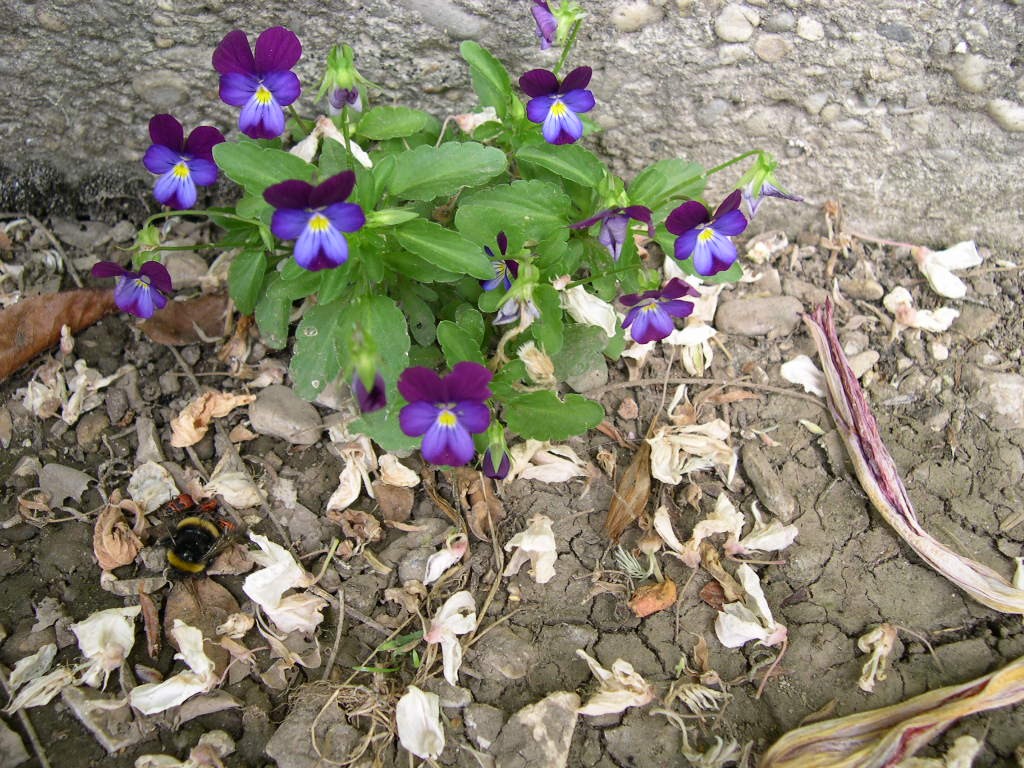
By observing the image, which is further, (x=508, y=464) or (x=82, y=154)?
(x=82, y=154)

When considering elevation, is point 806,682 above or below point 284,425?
below

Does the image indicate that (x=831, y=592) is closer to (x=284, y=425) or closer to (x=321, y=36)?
(x=284, y=425)

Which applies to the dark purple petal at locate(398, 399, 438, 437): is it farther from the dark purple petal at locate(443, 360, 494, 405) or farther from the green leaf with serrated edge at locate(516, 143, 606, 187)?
the green leaf with serrated edge at locate(516, 143, 606, 187)

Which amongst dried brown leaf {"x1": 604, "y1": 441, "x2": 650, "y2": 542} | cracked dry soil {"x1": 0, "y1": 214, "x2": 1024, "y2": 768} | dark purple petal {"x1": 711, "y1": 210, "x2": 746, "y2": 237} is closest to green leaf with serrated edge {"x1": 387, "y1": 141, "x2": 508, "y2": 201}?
dark purple petal {"x1": 711, "y1": 210, "x2": 746, "y2": 237}

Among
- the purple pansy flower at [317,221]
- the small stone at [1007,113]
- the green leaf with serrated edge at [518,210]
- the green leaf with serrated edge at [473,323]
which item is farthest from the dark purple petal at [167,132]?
the small stone at [1007,113]

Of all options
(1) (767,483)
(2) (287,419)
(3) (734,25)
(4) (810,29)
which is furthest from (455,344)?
(4) (810,29)

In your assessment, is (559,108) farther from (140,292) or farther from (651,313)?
(140,292)

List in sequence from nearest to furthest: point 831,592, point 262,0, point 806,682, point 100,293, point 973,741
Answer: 1. point 973,741
2. point 806,682
3. point 831,592
4. point 262,0
5. point 100,293

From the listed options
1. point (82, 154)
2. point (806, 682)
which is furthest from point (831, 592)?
point (82, 154)
